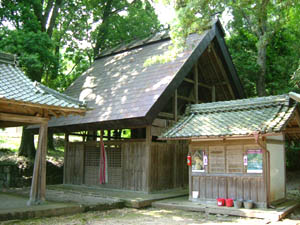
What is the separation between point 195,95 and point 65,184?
24.5ft

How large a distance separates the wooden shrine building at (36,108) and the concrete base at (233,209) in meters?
3.80

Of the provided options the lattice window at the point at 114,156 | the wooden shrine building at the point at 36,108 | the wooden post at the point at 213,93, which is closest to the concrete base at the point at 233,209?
the lattice window at the point at 114,156

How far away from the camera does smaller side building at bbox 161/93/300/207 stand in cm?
885

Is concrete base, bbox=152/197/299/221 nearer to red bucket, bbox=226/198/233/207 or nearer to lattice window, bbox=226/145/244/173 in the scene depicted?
red bucket, bbox=226/198/233/207

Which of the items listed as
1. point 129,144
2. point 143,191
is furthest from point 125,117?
point 143,191

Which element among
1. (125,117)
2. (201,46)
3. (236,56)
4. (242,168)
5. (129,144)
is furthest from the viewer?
(236,56)

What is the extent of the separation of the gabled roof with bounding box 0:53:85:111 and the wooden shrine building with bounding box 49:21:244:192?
2983 mm

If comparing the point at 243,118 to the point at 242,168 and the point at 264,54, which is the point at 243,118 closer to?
the point at 242,168

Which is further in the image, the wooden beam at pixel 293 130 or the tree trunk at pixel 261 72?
the tree trunk at pixel 261 72

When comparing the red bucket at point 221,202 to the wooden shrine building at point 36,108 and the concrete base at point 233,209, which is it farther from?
the wooden shrine building at point 36,108

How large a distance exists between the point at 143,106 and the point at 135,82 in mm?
2439

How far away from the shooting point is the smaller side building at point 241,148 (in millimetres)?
8852

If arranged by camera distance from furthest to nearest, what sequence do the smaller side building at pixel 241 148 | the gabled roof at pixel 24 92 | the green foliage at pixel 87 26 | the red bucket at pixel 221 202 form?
1. the green foliage at pixel 87 26
2. the red bucket at pixel 221 202
3. the smaller side building at pixel 241 148
4. the gabled roof at pixel 24 92

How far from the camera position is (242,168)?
365 inches
